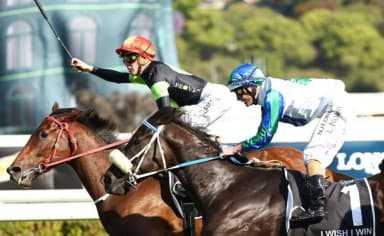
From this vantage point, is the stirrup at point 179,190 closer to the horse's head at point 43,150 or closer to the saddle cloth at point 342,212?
the horse's head at point 43,150

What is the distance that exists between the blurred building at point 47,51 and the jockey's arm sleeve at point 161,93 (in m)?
7.92

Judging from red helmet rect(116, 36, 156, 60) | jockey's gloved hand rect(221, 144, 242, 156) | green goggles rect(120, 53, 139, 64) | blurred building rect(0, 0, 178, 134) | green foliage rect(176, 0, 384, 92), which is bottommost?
green foliage rect(176, 0, 384, 92)

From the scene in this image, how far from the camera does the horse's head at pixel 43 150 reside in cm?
706

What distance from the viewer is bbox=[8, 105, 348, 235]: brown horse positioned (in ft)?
22.5

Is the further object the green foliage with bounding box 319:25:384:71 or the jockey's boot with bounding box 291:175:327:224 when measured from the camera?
the green foliage with bounding box 319:25:384:71

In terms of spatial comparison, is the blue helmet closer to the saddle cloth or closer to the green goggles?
the saddle cloth

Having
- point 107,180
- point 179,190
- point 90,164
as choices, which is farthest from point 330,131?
point 90,164

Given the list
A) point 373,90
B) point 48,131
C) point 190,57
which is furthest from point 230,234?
point 190,57

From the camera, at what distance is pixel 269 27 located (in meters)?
57.7

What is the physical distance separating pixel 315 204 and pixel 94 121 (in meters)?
2.08

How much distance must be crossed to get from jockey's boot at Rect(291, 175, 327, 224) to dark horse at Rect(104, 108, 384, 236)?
71 millimetres

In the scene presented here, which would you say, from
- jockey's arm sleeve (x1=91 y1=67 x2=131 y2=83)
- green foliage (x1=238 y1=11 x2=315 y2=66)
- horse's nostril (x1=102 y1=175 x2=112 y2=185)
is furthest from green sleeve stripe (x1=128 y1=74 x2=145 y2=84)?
green foliage (x1=238 y1=11 x2=315 y2=66)

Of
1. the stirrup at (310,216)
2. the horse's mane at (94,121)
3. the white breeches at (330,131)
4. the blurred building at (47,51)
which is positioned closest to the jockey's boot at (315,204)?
the stirrup at (310,216)

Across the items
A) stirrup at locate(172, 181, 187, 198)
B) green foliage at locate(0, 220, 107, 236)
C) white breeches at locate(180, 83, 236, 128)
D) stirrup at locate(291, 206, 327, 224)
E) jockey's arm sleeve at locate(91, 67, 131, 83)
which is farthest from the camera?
green foliage at locate(0, 220, 107, 236)
